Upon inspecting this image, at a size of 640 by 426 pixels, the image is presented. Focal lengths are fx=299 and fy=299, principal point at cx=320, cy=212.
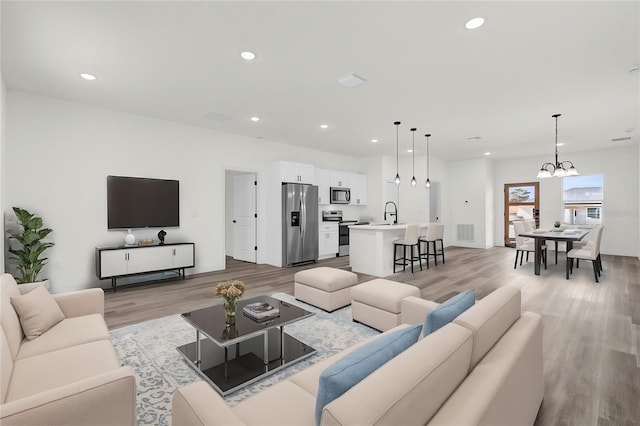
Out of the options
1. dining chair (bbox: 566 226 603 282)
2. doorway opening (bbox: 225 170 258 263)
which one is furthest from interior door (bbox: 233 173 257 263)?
dining chair (bbox: 566 226 603 282)

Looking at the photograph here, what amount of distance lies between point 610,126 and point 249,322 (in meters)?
7.33

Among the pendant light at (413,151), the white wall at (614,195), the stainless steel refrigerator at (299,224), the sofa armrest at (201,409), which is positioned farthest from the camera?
the white wall at (614,195)

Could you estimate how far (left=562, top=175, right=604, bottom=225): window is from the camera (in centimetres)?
808

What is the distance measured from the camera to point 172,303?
3982 mm

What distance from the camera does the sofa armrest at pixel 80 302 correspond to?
2441 millimetres

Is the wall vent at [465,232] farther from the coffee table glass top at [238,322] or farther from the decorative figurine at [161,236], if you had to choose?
the decorative figurine at [161,236]

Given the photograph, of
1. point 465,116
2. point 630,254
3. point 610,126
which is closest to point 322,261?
point 465,116

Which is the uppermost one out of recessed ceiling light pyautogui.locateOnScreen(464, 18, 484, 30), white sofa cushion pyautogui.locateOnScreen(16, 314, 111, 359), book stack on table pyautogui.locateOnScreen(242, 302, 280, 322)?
recessed ceiling light pyautogui.locateOnScreen(464, 18, 484, 30)

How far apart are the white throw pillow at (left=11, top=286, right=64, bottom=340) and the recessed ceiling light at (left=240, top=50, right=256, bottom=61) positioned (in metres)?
2.69

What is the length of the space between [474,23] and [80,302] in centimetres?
407

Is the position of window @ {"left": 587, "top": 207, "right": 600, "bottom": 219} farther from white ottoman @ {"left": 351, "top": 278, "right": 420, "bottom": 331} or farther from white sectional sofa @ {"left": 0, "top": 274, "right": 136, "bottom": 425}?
white sectional sofa @ {"left": 0, "top": 274, "right": 136, "bottom": 425}

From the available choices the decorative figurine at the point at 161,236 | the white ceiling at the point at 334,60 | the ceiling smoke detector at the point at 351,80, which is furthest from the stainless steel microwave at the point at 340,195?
the ceiling smoke detector at the point at 351,80

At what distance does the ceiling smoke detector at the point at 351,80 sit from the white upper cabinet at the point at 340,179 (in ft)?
13.5

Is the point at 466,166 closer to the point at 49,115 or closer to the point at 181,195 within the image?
the point at 181,195
